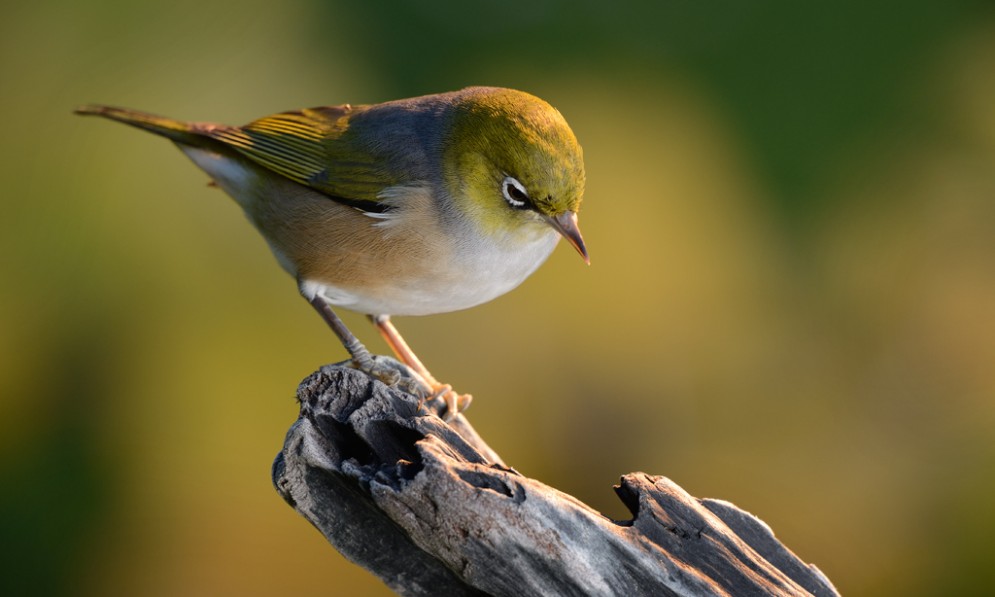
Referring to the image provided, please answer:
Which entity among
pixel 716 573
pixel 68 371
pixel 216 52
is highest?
pixel 216 52

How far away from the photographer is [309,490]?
9.24 ft

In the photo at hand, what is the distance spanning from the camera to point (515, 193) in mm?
3404

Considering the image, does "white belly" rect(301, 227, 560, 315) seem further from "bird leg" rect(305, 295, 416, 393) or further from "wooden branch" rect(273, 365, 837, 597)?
"wooden branch" rect(273, 365, 837, 597)

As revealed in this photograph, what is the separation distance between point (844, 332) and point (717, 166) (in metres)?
1.29

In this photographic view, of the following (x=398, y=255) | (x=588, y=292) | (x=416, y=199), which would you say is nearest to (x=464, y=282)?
(x=398, y=255)

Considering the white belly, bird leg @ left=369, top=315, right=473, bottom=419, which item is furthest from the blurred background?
the white belly

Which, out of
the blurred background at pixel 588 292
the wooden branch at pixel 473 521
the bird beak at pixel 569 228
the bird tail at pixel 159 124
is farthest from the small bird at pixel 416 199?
the blurred background at pixel 588 292

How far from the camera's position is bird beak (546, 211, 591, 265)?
3275 millimetres

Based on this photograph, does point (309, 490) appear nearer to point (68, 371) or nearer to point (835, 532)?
point (68, 371)

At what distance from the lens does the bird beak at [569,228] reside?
129 inches

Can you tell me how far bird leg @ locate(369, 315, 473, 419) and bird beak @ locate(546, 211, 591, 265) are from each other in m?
0.87

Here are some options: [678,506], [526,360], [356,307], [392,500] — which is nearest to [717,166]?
[526,360]

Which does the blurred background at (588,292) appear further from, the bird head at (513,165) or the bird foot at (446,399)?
the bird head at (513,165)

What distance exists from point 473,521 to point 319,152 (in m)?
1.90
